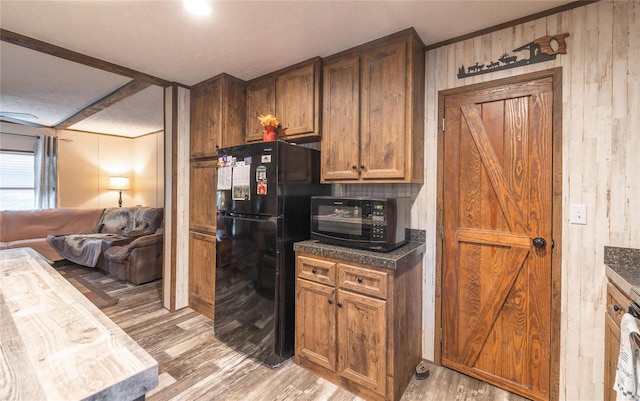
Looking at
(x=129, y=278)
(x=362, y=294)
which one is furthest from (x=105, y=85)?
(x=362, y=294)

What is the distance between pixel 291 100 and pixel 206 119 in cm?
99

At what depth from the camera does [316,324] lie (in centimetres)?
206

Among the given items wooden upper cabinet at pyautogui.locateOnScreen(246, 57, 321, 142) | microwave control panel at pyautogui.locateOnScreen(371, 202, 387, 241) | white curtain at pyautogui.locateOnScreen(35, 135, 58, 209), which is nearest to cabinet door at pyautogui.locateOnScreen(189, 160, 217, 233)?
wooden upper cabinet at pyautogui.locateOnScreen(246, 57, 321, 142)

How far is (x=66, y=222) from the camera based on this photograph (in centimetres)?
509

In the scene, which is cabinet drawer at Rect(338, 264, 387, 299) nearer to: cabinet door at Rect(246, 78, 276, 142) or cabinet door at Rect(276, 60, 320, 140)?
cabinet door at Rect(276, 60, 320, 140)

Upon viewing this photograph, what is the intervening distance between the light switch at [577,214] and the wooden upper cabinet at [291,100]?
5.81ft

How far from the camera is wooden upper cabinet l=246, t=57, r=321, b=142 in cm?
240

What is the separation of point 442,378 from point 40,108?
592 centimetres

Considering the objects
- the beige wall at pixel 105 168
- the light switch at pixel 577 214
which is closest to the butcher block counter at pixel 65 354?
the light switch at pixel 577 214

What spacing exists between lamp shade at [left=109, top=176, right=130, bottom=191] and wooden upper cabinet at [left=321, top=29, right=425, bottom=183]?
5.49 metres

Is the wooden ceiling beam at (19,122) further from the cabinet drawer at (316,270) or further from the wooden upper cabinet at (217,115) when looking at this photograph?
the cabinet drawer at (316,270)

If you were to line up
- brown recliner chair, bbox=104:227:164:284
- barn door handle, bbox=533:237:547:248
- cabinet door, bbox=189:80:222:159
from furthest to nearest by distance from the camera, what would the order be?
brown recliner chair, bbox=104:227:164:284
cabinet door, bbox=189:80:222:159
barn door handle, bbox=533:237:547:248

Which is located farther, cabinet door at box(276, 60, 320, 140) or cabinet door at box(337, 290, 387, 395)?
cabinet door at box(276, 60, 320, 140)

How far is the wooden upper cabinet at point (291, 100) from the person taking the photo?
2.40 m
